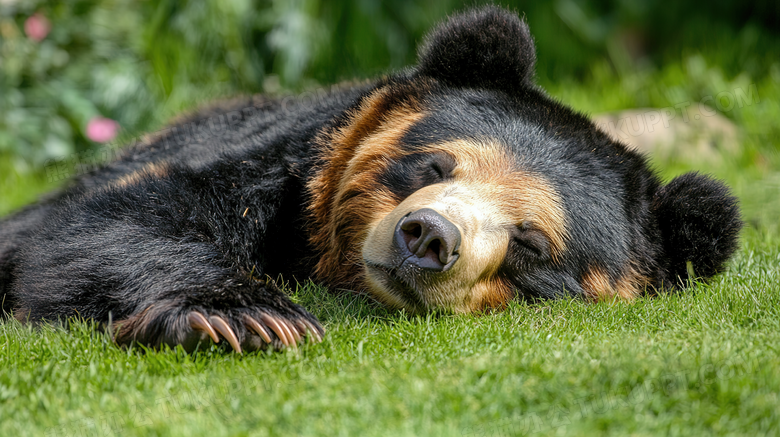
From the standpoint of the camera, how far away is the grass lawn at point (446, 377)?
2166mm

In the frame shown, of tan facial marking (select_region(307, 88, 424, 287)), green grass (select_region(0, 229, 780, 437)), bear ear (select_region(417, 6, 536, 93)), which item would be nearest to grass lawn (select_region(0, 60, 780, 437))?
green grass (select_region(0, 229, 780, 437))

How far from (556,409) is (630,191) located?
6.14 ft

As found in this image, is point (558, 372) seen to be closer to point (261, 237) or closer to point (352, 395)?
point (352, 395)

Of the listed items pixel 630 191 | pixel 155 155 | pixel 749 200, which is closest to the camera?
→ pixel 630 191

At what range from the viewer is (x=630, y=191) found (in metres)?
3.80

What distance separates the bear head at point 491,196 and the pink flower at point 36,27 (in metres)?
5.28

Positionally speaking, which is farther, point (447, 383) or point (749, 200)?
point (749, 200)

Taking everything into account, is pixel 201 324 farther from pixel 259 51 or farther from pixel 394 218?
pixel 259 51

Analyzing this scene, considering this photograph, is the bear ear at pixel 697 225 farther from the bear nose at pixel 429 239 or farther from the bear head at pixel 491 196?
the bear nose at pixel 429 239

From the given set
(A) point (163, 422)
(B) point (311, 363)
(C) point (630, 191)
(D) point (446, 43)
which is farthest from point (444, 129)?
(A) point (163, 422)

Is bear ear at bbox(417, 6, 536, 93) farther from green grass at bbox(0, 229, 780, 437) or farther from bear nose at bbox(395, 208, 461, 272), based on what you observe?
green grass at bbox(0, 229, 780, 437)

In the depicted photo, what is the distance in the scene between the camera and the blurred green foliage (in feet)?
26.8

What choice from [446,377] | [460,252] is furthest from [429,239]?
[446,377]

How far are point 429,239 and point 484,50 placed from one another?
1.44 m
